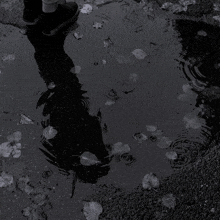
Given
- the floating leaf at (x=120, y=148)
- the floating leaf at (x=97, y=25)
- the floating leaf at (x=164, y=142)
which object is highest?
the floating leaf at (x=97, y=25)

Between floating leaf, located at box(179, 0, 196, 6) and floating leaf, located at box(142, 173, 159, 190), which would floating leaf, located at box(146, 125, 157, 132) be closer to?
floating leaf, located at box(142, 173, 159, 190)

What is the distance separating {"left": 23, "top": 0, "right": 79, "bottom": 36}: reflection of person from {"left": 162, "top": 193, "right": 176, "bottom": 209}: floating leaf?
186cm

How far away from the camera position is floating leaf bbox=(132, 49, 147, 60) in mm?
3057

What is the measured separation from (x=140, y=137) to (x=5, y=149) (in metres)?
1.00

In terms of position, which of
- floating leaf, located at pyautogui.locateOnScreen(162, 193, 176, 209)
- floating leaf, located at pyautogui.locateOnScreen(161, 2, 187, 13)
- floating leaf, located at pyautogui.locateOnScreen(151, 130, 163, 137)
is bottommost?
floating leaf, located at pyautogui.locateOnScreen(162, 193, 176, 209)

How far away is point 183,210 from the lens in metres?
2.19

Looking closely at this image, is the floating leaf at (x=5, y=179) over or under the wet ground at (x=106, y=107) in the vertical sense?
under

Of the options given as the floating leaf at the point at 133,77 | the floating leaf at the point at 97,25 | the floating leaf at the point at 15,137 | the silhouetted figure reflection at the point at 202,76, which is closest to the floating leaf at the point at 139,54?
the floating leaf at the point at 133,77

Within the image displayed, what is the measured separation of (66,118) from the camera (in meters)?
2.65

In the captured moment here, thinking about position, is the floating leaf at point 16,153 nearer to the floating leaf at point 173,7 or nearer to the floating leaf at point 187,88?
the floating leaf at point 187,88

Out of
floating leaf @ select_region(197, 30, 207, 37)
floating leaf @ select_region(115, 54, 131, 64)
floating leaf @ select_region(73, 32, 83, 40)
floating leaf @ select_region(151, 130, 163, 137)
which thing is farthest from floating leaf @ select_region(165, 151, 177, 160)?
floating leaf @ select_region(73, 32, 83, 40)

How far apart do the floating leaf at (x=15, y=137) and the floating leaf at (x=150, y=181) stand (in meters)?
0.98

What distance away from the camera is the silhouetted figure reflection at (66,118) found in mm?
2410

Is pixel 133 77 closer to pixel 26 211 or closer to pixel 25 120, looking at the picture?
pixel 25 120
